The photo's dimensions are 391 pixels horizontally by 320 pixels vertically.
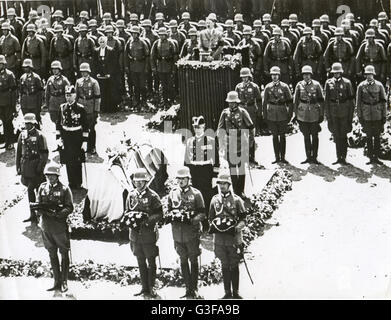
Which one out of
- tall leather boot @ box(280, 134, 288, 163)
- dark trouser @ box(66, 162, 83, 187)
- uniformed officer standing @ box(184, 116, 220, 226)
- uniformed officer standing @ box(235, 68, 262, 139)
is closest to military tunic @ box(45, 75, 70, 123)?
dark trouser @ box(66, 162, 83, 187)

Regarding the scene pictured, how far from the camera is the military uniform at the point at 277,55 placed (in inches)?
650

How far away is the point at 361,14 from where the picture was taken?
18.7m

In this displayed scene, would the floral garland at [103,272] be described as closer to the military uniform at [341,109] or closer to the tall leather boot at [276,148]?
the tall leather boot at [276,148]

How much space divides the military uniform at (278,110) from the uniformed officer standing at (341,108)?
2.44 ft

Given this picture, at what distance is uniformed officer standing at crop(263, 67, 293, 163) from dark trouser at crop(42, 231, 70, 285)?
5.29m

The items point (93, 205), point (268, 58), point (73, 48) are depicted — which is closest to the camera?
point (93, 205)

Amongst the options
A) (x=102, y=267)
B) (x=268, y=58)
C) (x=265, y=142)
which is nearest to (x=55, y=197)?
(x=102, y=267)

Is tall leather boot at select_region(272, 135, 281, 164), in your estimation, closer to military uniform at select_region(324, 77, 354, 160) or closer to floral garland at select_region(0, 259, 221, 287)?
military uniform at select_region(324, 77, 354, 160)

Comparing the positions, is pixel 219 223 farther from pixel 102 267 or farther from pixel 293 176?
pixel 293 176

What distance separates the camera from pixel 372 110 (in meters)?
13.9

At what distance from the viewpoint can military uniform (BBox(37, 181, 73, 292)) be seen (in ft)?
33.7

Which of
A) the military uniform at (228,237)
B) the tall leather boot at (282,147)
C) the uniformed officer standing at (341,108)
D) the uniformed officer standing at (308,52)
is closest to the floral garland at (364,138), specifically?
the uniformed officer standing at (341,108)

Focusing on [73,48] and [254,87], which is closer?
[254,87]

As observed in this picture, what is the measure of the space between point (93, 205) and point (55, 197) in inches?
65.7
